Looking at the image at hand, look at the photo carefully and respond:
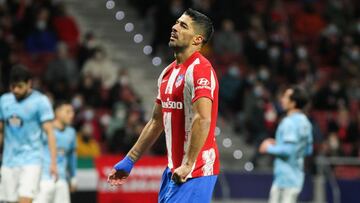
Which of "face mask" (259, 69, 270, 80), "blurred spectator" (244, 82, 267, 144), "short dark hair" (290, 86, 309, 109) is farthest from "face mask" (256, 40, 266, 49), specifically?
"short dark hair" (290, 86, 309, 109)

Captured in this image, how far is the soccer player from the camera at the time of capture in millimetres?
7164

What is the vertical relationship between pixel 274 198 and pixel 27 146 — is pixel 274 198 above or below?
below

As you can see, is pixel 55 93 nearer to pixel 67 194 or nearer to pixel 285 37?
pixel 67 194

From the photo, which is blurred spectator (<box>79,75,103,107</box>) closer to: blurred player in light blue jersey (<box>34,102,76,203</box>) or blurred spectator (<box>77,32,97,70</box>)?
blurred spectator (<box>77,32,97,70</box>)

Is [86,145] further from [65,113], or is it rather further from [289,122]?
[289,122]

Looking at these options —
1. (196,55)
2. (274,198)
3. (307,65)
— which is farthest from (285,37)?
(196,55)

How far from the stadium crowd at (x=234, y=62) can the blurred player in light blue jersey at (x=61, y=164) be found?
14.3ft

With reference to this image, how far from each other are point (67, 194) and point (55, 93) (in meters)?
5.73

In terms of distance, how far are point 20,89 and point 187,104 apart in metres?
4.05

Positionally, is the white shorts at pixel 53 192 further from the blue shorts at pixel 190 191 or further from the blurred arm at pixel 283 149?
the blue shorts at pixel 190 191

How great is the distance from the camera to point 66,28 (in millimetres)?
20141

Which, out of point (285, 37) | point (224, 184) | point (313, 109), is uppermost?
point (285, 37)

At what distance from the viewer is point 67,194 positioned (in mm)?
12531

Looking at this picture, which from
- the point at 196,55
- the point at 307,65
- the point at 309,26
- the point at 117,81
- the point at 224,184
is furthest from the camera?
the point at 309,26
